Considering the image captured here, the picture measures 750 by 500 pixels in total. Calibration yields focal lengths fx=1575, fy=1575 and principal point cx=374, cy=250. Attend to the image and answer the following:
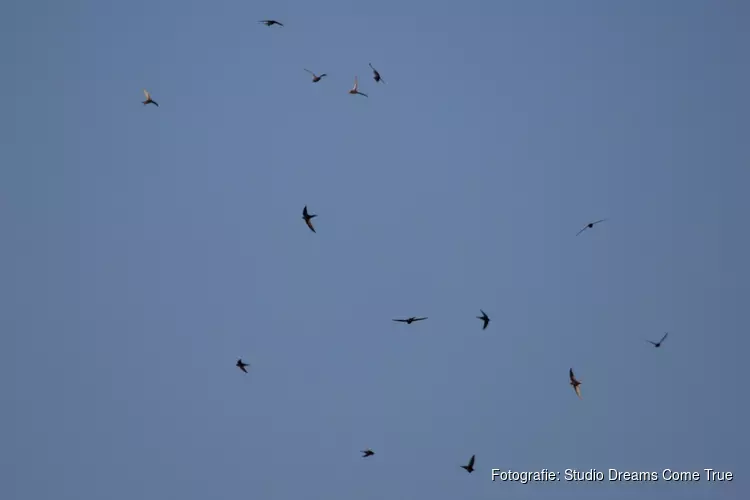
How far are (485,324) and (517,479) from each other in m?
20.9

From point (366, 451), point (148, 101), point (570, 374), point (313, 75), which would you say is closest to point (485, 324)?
point (570, 374)

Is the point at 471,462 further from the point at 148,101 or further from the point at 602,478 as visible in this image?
the point at 148,101

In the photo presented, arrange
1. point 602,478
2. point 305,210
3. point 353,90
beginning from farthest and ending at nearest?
1. point 602,478
2. point 353,90
3. point 305,210

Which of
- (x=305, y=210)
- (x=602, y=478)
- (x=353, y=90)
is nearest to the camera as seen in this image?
(x=305, y=210)

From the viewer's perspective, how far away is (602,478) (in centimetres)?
13800

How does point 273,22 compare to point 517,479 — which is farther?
point 517,479

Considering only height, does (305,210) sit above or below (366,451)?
above

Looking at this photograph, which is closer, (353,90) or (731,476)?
(353,90)

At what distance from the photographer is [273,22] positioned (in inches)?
4877

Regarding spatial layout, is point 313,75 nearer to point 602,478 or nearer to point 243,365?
point 243,365

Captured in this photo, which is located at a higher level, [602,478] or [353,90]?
[353,90]

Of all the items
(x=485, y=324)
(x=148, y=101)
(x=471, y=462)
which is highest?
(x=148, y=101)

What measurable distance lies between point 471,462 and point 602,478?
48.5 feet

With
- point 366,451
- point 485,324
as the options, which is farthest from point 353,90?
point 366,451
